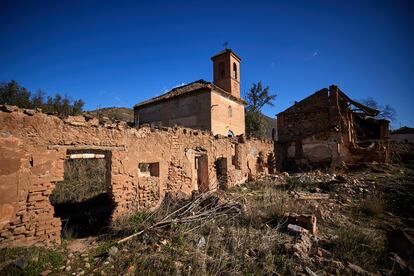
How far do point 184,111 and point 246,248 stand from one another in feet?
47.9

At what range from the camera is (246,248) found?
435cm

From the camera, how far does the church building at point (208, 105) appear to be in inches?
671

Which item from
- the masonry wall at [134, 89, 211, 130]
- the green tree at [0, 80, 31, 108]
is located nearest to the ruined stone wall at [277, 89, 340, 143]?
the masonry wall at [134, 89, 211, 130]

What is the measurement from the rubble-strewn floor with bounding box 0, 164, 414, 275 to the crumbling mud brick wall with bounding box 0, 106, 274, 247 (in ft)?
1.87

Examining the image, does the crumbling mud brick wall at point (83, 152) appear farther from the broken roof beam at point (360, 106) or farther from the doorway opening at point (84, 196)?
the broken roof beam at point (360, 106)

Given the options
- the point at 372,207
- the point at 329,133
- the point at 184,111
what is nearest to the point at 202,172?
the point at 372,207

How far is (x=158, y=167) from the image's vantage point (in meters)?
7.55

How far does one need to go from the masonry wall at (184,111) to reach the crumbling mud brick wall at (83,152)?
713 centimetres

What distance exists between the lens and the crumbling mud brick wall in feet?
14.2

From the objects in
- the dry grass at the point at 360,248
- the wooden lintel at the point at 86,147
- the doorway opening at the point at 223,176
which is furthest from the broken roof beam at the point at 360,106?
the wooden lintel at the point at 86,147

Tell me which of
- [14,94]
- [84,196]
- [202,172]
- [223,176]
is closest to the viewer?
[84,196]

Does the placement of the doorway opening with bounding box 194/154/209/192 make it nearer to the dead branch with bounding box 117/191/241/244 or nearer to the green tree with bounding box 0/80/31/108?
the dead branch with bounding box 117/191/241/244

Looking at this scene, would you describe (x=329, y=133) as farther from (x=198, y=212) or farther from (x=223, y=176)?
(x=198, y=212)

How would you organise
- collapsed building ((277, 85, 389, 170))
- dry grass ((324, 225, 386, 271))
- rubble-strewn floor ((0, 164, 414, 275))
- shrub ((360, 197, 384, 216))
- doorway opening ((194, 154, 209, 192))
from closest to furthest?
rubble-strewn floor ((0, 164, 414, 275)) < dry grass ((324, 225, 386, 271)) < shrub ((360, 197, 384, 216)) < doorway opening ((194, 154, 209, 192)) < collapsed building ((277, 85, 389, 170))
